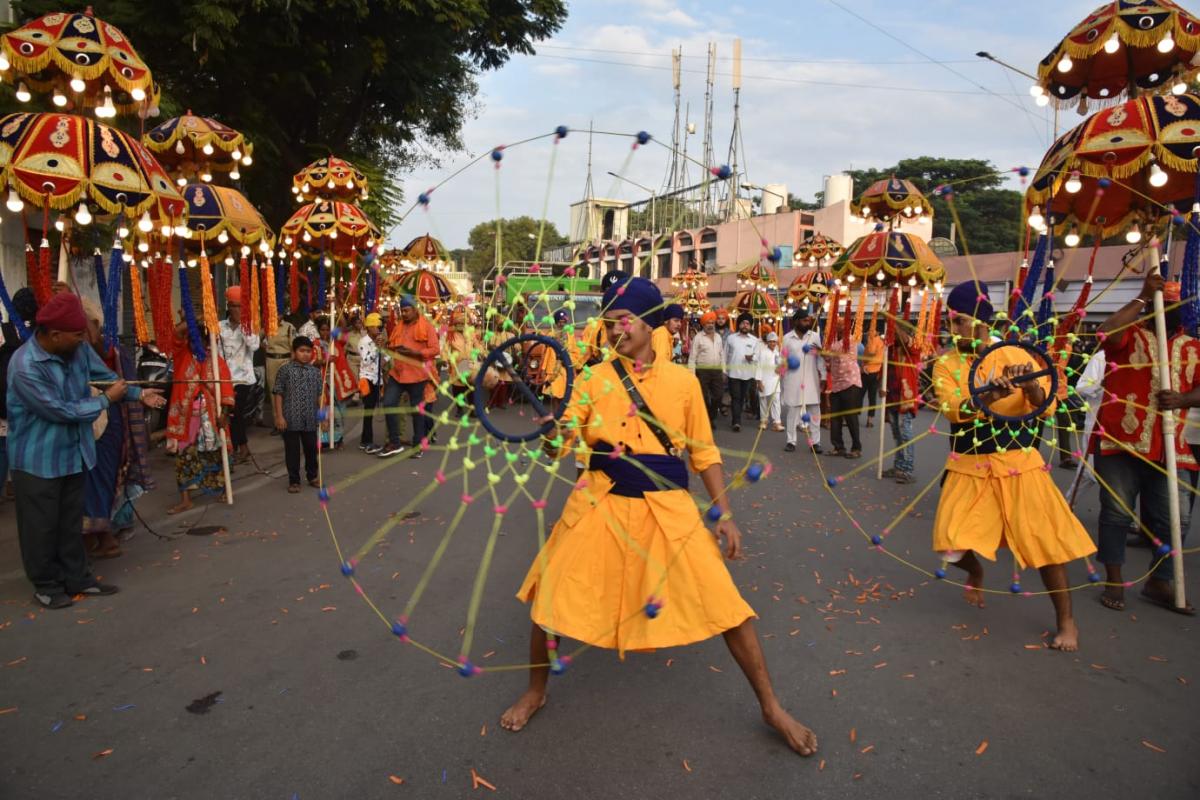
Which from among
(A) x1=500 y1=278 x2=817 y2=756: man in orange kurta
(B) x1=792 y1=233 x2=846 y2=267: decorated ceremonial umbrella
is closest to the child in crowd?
(A) x1=500 y1=278 x2=817 y2=756: man in orange kurta

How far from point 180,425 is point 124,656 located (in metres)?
3.62

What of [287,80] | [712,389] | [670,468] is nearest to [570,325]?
[670,468]

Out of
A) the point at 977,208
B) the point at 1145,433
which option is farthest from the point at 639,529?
the point at 977,208

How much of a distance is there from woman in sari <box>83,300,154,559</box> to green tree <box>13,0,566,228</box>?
471cm

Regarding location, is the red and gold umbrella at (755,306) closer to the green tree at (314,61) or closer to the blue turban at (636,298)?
the green tree at (314,61)

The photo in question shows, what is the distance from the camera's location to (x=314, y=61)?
11820mm

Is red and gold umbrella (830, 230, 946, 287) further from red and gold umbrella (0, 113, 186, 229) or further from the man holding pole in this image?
red and gold umbrella (0, 113, 186, 229)

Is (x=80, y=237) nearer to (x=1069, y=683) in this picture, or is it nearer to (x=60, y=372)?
(x=60, y=372)

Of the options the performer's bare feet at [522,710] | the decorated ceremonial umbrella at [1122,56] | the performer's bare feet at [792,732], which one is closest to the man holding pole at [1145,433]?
the decorated ceremonial umbrella at [1122,56]

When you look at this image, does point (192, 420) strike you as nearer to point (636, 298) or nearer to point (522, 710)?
point (522, 710)

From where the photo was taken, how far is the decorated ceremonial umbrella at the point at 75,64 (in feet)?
17.5

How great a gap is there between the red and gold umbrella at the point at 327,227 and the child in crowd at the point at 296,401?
1.44 m

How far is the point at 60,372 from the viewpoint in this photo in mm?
4355

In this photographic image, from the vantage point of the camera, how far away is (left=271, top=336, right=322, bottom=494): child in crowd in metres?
7.42
